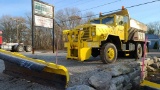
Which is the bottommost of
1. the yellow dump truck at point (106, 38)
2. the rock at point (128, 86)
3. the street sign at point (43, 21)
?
the rock at point (128, 86)

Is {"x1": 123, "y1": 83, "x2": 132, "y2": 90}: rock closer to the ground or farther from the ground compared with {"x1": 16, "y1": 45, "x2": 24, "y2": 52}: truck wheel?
closer to the ground

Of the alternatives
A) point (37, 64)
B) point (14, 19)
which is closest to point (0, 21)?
point (14, 19)

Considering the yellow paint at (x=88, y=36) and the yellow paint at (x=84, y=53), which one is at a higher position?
the yellow paint at (x=88, y=36)

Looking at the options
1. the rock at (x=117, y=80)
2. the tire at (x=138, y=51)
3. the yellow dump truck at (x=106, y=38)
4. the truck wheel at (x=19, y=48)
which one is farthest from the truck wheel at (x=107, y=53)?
the truck wheel at (x=19, y=48)

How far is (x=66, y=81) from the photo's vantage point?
5.03 metres

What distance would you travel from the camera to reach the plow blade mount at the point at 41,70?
16.4 ft

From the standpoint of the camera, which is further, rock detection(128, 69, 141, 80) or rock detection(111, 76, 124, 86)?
rock detection(128, 69, 141, 80)

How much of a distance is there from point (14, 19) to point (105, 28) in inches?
1884

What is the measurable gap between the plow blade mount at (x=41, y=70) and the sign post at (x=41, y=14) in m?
11.5

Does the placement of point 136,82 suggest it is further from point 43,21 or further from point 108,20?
point 43,21

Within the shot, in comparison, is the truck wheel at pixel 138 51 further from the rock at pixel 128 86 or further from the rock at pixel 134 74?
the rock at pixel 128 86

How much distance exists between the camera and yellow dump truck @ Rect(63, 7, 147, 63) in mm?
8984

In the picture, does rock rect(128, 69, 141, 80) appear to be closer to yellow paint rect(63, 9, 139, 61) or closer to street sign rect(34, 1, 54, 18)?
yellow paint rect(63, 9, 139, 61)

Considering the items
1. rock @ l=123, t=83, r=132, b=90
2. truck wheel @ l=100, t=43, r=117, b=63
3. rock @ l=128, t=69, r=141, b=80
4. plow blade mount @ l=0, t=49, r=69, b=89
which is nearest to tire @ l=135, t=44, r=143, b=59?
truck wheel @ l=100, t=43, r=117, b=63
